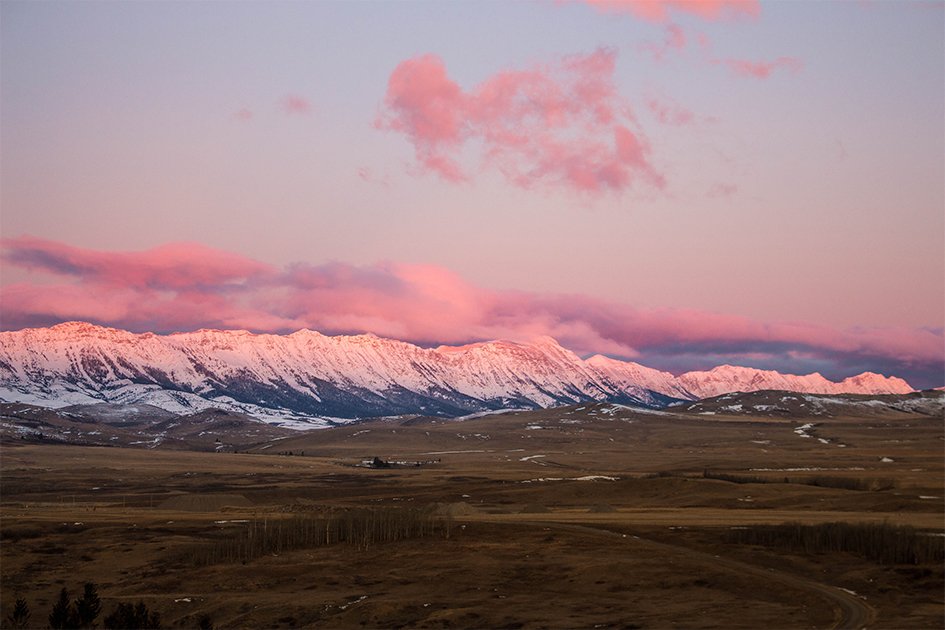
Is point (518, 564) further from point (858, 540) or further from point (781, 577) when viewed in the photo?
point (858, 540)

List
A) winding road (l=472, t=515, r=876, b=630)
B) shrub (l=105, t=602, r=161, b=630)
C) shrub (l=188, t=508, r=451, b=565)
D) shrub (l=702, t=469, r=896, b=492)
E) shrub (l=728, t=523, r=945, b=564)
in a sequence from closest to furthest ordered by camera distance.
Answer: winding road (l=472, t=515, r=876, b=630), shrub (l=105, t=602, r=161, b=630), shrub (l=728, t=523, r=945, b=564), shrub (l=188, t=508, r=451, b=565), shrub (l=702, t=469, r=896, b=492)

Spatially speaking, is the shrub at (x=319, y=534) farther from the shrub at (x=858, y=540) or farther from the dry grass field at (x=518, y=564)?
the shrub at (x=858, y=540)

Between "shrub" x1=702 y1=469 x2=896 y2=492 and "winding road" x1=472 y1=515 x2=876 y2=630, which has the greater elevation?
"shrub" x1=702 y1=469 x2=896 y2=492

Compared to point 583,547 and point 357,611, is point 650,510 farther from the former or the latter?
point 357,611

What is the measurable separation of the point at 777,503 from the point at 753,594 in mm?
73010

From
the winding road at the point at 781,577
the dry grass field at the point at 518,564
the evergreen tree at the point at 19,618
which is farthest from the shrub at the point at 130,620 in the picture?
the winding road at the point at 781,577

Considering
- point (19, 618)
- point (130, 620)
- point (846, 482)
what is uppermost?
point (846, 482)

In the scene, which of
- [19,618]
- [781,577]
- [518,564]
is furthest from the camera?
[518,564]

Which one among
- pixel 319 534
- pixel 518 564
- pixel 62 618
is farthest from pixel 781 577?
pixel 62 618

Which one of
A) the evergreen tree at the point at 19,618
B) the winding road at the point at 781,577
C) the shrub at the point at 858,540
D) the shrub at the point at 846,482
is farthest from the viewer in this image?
the shrub at the point at 846,482

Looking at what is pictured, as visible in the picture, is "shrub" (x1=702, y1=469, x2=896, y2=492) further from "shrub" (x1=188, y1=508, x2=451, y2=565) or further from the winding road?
"shrub" (x1=188, y1=508, x2=451, y2=565)

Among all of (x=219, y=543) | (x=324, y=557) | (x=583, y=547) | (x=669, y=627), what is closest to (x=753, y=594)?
(x=669, y=627)

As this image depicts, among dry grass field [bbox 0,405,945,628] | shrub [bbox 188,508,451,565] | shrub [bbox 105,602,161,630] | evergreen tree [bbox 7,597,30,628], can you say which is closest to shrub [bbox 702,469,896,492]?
dry grass field [bbox 0,405,945,628]

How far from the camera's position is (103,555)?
130 meters
